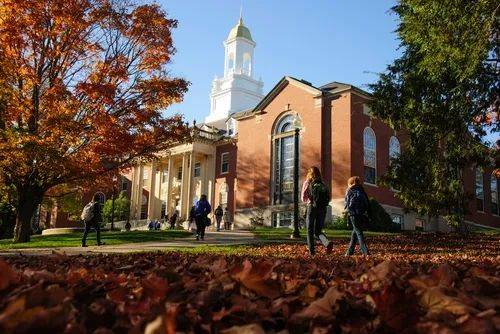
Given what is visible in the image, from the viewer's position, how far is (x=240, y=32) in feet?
241

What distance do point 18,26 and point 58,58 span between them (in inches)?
83.2

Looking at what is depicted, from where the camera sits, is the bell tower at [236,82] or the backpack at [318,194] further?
the bell tower at [236,82]

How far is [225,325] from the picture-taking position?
1604mm

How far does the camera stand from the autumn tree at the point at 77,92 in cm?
1853

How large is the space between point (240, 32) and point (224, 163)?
92.5ft

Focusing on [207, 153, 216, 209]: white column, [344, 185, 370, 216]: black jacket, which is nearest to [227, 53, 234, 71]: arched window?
[207, 153, 216, 209]: white column

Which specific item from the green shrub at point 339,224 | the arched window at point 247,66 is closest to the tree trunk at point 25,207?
the green shrub at point 339,224

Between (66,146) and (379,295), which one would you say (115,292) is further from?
(66,146)

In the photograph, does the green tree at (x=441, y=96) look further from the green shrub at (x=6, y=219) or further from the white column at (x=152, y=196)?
the white column at (x=152, y=196)

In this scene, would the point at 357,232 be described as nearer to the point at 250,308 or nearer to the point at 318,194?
the point at 318,194

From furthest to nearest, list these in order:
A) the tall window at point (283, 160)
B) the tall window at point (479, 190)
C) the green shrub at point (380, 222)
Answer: the tall window at point (479, 190) < the tall window at point (283, 160) < the green shrub at point (380, 222)

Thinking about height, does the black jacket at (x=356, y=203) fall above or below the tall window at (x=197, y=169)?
below

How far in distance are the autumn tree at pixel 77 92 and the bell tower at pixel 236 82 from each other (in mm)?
53220

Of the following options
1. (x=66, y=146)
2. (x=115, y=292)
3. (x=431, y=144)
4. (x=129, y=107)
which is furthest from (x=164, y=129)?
(x=115, y=292)
